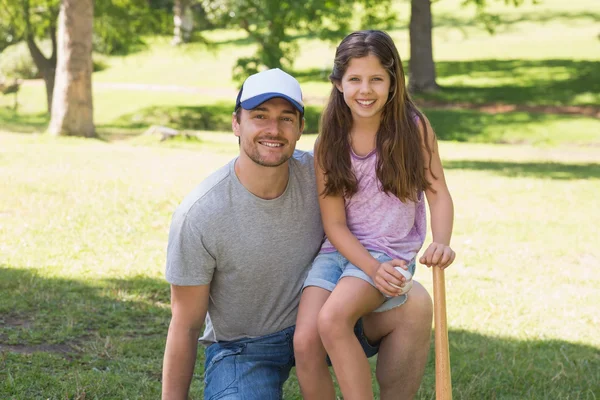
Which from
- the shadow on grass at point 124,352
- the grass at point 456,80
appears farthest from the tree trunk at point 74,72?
the shadow on grass at point 124,352

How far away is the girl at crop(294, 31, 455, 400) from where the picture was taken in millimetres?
3529

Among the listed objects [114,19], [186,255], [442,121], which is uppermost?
[114,19]

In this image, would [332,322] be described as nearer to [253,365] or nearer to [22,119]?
[253,365]

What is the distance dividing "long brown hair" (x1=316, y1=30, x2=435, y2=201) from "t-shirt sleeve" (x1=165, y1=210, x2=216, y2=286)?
1.86 ft

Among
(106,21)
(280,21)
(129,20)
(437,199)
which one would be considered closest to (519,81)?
(280,21)

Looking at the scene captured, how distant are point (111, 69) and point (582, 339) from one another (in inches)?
1331

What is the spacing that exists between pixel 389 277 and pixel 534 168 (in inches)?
467

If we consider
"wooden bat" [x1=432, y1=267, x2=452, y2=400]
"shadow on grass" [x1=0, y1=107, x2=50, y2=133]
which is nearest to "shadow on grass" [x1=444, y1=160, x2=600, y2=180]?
"wooden bat" [x1=432, y1=267, x2=452, y2=400]

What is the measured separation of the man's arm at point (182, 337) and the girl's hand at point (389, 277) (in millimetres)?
709

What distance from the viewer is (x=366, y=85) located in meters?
3.74

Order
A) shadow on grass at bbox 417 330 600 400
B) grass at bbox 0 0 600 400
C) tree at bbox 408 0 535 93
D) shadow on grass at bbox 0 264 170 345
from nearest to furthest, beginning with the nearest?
shadow on grass at bbox 417 330 600 400 < grass at bbox 0 0 600 400 < shadow on grass at bbox 0 264 170 345 < tree at bbox 408 0 535 93

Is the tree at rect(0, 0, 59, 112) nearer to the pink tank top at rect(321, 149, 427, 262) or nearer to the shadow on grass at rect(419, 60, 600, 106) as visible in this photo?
the shadow on grass at rect(419, 60, 600, 106)

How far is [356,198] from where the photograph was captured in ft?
12.4

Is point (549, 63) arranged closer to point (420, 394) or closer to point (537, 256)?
point (537, 256)
